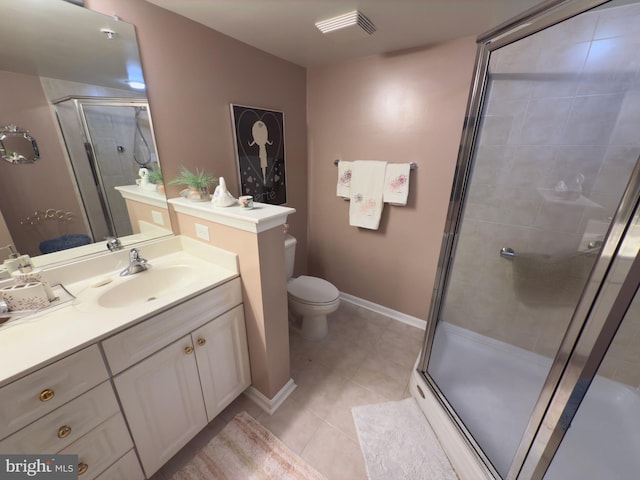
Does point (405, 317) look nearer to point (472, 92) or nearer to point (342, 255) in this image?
point (342, 255)

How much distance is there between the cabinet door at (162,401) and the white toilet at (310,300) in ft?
2.70

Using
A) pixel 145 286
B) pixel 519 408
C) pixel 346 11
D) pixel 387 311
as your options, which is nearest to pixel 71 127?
pixel 145 286

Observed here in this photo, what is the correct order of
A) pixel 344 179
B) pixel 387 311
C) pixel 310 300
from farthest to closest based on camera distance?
pixel 387 311, pixel 344 179, pixel 310 300

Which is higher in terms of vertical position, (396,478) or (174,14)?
(174,14)

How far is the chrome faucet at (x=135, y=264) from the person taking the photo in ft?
4.04

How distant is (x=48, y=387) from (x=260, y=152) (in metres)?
1.61

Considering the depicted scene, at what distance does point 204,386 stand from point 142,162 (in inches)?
46.2

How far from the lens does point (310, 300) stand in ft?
5.94

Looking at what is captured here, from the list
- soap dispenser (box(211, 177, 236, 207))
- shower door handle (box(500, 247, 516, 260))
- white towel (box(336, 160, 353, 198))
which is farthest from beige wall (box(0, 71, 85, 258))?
shower door handle (box(500, 247, 516, 260))

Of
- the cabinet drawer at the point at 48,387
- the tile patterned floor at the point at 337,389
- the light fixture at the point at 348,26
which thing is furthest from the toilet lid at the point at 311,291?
the light fixture at the point at 348,26

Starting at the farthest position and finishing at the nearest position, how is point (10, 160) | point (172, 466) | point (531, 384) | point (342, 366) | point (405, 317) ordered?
Answer: point (405, 317), point (342, 366), point (531, 384), point (172, 466), point (10, 160)

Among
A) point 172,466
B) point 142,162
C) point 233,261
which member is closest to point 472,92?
point 233,261

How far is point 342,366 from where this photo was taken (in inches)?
69.0

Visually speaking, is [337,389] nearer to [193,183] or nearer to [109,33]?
[193,183]
